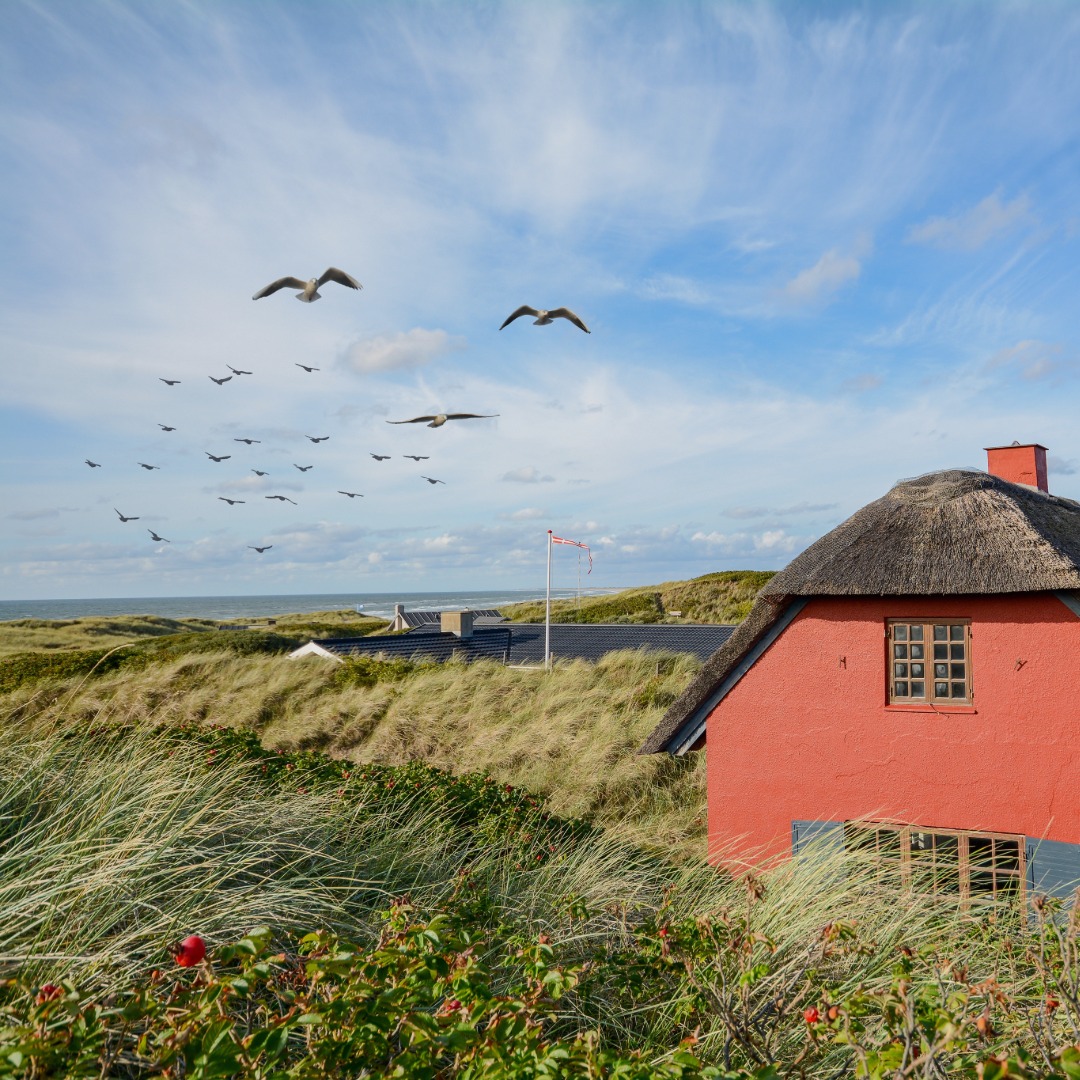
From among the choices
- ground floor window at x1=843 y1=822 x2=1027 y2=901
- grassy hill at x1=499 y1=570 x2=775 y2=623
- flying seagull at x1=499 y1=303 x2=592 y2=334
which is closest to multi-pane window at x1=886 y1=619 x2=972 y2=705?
ground floor window at x1=843 y1=822 x2=1027 y2=901

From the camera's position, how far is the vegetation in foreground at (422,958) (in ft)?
7.46

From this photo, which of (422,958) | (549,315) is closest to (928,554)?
(549,315)

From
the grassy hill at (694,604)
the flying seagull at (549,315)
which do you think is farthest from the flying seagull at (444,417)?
the grassy hill at (694,604)

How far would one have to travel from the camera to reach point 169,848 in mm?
3746

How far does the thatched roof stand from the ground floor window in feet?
7.34

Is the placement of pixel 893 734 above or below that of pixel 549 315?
below

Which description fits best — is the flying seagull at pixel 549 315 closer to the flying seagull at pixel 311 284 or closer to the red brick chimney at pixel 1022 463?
the flying seagull at pixel 311 284

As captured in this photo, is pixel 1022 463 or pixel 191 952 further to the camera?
pixel 1022 463

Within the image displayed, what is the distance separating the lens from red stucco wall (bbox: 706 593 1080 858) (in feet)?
23.3

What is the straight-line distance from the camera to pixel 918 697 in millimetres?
7680

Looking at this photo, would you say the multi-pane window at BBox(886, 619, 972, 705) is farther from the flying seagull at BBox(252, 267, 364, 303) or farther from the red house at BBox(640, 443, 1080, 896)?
the flying seagull at BBox(252, 267, 364, 303)

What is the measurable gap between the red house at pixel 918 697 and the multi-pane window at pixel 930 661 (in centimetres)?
1

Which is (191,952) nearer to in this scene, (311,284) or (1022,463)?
(311,284)

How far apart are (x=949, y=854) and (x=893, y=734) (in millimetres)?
1275
